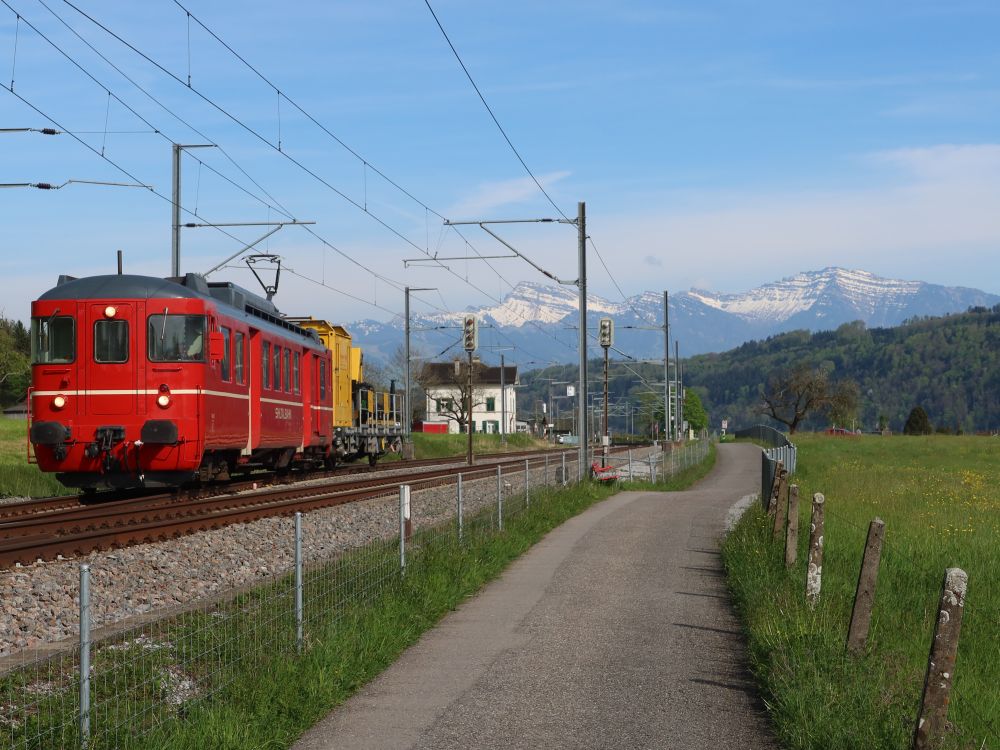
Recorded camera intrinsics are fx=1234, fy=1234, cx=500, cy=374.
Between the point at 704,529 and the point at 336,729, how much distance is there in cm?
1387

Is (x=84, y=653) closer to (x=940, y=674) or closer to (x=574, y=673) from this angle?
(x=574, y=673)

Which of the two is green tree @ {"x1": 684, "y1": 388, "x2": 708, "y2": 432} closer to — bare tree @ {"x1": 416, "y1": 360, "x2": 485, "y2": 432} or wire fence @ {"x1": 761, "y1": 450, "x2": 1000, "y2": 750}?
bare tree @ {"x1": 416, "y1": 360, "x2": 485, "y2": 432}

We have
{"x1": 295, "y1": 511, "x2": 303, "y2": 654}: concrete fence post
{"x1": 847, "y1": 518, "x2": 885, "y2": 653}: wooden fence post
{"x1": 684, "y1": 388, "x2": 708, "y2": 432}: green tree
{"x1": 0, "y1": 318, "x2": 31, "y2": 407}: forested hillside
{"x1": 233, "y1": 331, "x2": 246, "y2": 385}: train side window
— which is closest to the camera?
{"x1": 847, "y1": 518, "x2": 885, "y2": 653}: wooden fence post

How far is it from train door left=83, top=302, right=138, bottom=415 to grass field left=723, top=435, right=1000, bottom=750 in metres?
10.3

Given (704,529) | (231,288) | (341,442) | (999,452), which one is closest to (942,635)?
(704,529)

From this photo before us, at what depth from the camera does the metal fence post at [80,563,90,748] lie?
6266 millimetres

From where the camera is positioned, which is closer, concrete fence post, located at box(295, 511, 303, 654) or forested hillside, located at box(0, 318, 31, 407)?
concrete fence post, located at box(295, 511, 303, 654)

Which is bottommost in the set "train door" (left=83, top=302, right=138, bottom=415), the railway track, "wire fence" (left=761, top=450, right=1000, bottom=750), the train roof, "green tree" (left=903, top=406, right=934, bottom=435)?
"wire fence" (left=761, top=450, right=1000, bottom=750)

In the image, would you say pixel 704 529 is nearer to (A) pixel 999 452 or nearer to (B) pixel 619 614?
(B) pixel 619 614

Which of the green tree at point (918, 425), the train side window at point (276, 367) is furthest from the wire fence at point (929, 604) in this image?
the green tree at point (918, 425)

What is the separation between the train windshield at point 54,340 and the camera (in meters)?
20.9

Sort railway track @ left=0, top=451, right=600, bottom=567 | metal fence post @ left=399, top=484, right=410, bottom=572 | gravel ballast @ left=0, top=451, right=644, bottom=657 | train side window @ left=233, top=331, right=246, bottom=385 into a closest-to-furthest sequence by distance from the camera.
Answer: gravel ballast @ left=0, top=451, right=644, bottom=657 < metal fence post @ left=399, top=484, right=410, bottom=572 < railway track @ left=0, top=451, right=600, bottom=567 < train side window @ left=233, top=331, right=246, bottom=385

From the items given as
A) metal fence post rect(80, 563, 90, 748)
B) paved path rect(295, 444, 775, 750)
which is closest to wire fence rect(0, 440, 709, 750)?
metal fence post rect(80, 563, 90, 748)

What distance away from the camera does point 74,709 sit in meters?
7.54
